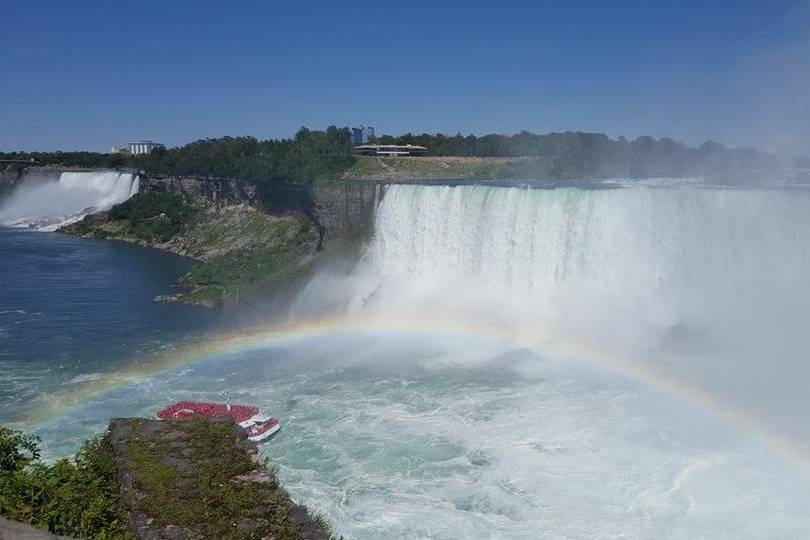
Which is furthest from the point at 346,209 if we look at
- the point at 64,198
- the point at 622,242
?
the point at 64,198

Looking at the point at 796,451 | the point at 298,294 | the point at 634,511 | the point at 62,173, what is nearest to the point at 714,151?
the point at 298,294

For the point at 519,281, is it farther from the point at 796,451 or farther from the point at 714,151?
the point at 714,151

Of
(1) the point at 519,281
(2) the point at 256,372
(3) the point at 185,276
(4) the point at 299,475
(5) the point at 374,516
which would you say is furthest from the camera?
(3) the point at 185,276

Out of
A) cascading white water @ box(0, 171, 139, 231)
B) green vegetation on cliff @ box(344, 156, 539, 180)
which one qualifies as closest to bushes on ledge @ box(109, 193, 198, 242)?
cascading white water @ box(0, 171, 139, 231)

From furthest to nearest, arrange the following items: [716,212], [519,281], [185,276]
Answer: [185,276] → [519,281] → [716,212]

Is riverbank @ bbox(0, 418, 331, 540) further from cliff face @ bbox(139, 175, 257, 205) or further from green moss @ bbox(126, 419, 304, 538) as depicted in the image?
cliff face @ bbox(139, 175, 257, 205)

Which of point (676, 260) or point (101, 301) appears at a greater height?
point (676, 260)

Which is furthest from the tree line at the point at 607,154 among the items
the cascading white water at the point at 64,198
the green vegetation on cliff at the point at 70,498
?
the green vegetation on cliff at the point at 70,498
